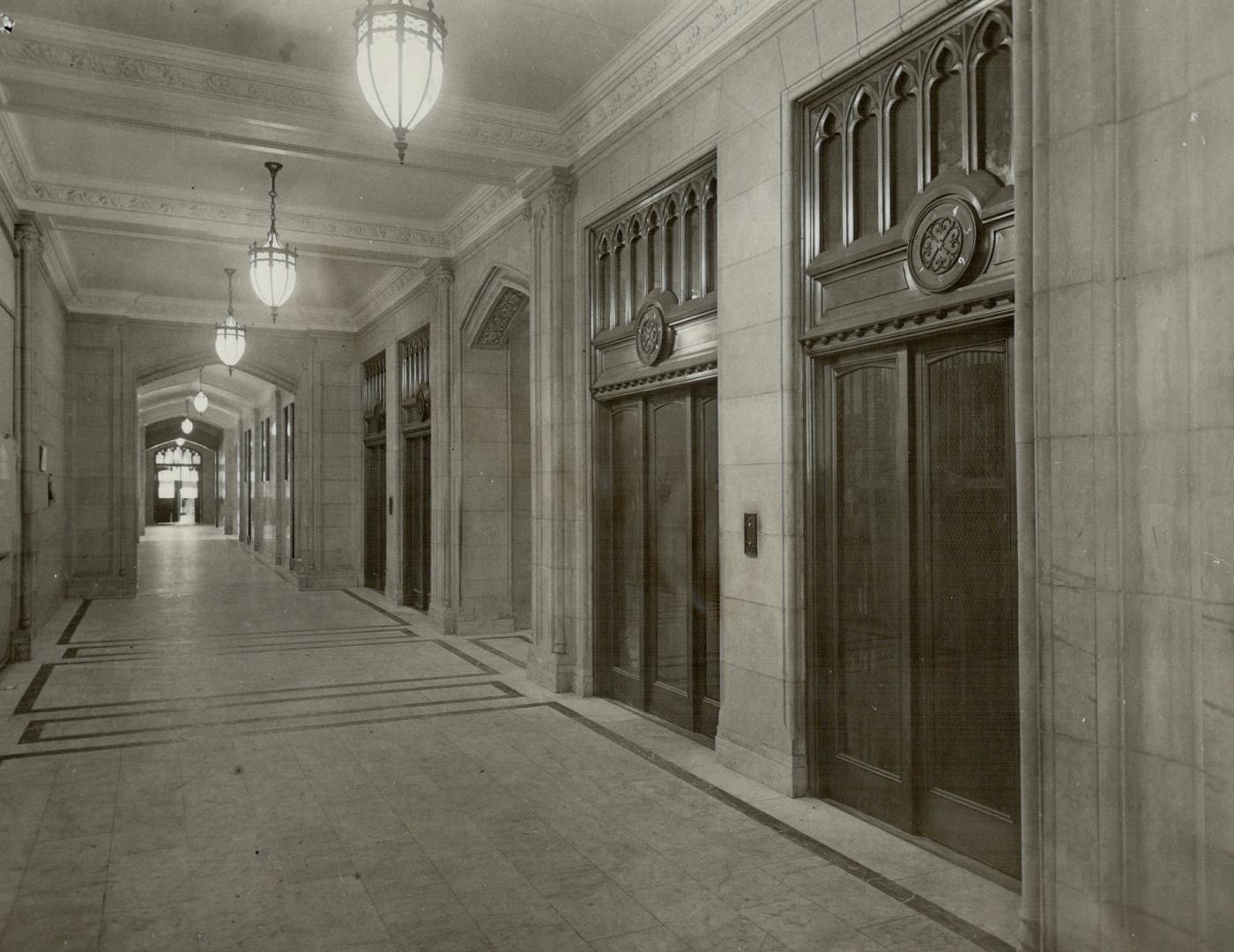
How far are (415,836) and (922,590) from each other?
2.42m

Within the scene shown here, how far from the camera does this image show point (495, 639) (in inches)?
368

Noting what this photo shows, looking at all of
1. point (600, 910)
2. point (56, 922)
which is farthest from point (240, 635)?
point (600, 910)

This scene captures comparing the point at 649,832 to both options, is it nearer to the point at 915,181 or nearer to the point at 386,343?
the point at 915,181

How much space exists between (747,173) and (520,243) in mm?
3596

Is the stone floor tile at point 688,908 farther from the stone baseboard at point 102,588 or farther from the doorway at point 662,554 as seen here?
the stone baseboard at point 102,588

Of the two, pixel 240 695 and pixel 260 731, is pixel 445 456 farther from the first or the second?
pixel 260 731

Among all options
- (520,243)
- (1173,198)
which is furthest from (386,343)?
(1173,198)

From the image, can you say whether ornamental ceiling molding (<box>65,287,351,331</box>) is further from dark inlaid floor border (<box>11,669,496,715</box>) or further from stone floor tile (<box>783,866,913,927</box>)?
stone floor tile (<box>783,866,913,927</box>)

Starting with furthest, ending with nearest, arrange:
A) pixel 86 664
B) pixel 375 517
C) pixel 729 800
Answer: pixel 375 517, pixel 86 664, pixel 729 800

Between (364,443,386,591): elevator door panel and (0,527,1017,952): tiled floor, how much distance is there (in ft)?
21.2

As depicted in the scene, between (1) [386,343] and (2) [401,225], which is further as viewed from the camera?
(1) [386,343]

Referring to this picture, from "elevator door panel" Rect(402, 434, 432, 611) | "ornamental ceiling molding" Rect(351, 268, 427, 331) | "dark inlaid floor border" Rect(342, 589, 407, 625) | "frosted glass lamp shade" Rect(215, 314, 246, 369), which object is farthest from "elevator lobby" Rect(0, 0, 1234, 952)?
"frosted glass lamp shade" Rect(215, 314, 246, 369)

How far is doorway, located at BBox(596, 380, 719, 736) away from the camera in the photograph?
18.7 feet

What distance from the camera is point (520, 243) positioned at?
821 cm
